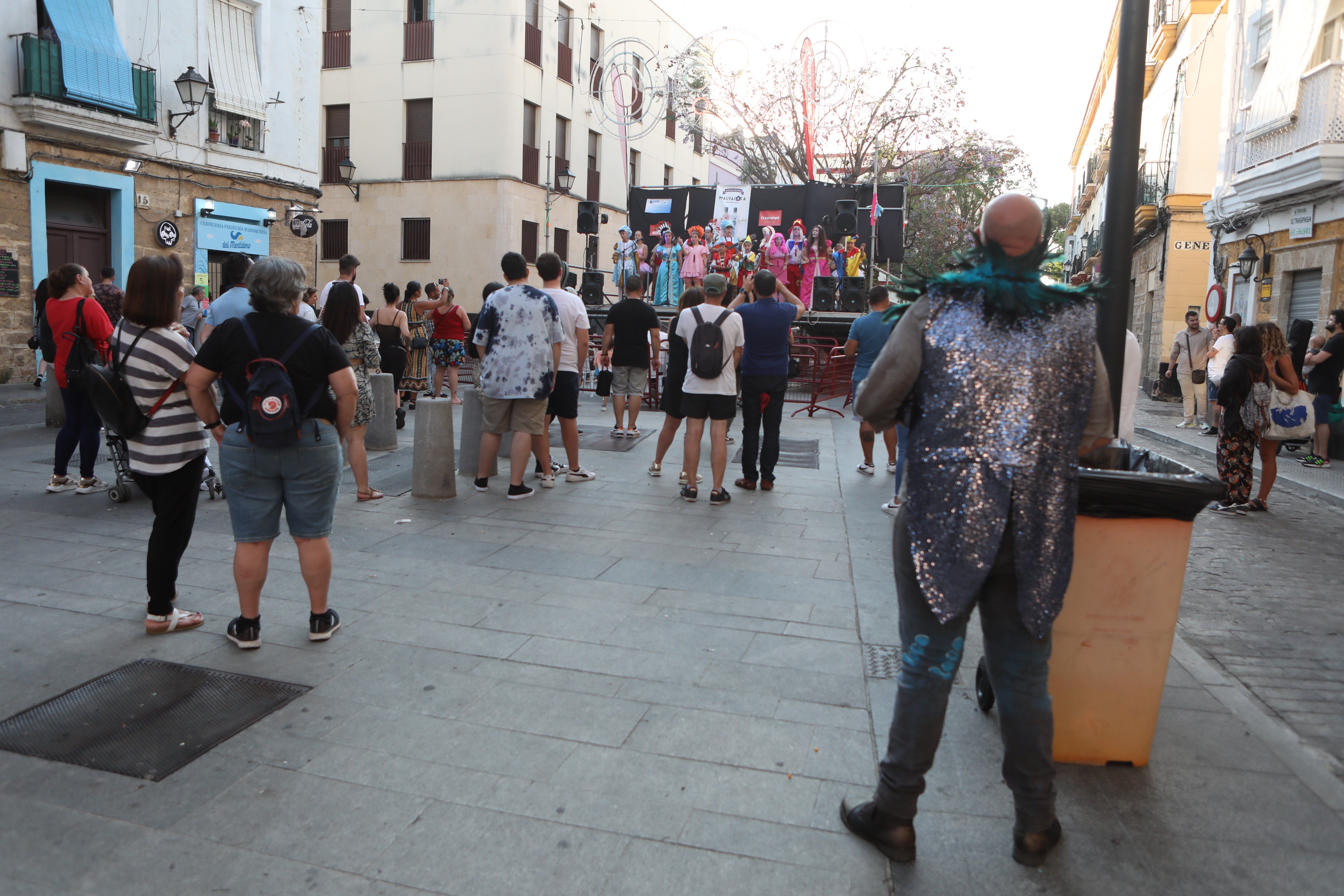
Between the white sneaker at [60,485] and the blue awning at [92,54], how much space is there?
10573 millimetres

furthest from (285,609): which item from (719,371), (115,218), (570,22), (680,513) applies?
(570,22)

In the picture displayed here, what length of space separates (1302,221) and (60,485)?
696 inches

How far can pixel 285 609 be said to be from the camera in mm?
4531

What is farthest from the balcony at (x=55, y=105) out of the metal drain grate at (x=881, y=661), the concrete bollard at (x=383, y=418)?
the metal drain grate at (x=881, y=661)

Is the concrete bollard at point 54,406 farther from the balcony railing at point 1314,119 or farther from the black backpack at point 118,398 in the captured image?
the balcony railing at point 1314,119

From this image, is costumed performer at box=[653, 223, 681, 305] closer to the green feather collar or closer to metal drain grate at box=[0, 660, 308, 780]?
metal drain grate at box=[0, 660, 308, 780]

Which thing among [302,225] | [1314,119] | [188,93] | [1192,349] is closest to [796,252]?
[1192,349]

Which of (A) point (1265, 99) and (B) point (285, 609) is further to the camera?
→ (A) point (1265, 99)

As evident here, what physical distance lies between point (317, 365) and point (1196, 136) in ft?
78.1

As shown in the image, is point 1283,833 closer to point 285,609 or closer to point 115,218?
point 285,609

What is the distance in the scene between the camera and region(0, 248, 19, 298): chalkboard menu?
14516 millimetres

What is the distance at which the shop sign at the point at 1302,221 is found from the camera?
15430 millimetres

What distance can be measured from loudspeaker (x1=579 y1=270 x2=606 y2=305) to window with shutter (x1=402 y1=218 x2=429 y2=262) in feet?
29.0

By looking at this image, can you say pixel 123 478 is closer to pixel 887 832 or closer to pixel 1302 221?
pixel 887 832
